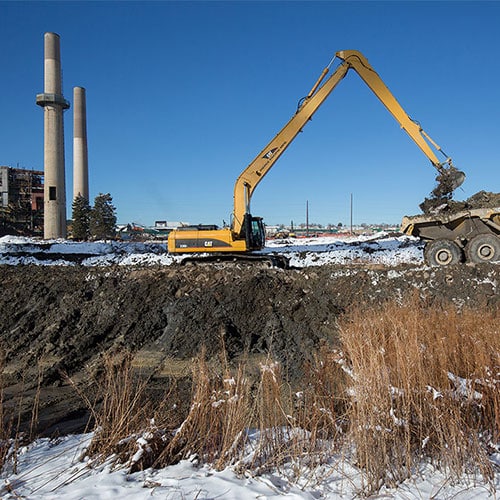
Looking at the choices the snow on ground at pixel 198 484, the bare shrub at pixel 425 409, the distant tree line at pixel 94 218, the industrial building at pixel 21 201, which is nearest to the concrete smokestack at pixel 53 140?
the distant tree line at pixel 94 218

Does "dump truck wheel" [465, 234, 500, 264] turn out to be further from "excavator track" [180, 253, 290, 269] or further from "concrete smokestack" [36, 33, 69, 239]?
"concrete smokestack" [36, 33, 69, 239]

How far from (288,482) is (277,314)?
5892 millimetres

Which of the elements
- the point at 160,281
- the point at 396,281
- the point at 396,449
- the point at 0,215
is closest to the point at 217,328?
the point at 160,281

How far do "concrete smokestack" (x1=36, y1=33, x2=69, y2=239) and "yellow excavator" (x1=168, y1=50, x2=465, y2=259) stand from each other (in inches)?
1284

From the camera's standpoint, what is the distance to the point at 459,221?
40.7ft

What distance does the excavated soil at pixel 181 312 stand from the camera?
8102mm

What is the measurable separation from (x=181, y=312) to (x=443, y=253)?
25.5 ft

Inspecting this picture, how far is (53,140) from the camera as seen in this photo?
41.0 metres

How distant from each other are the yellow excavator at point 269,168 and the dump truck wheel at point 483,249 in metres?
2.10

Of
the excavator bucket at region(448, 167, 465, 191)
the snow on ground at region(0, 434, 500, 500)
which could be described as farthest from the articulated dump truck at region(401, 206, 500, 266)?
the snow on ground at region(0, 434, 500, 500)

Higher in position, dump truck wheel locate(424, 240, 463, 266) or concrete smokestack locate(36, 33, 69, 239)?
concrete smokestack locate(36, 33, 69, 239)

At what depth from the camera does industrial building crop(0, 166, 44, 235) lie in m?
53.2

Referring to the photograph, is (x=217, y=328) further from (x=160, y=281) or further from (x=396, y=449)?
(x=396, y=449)

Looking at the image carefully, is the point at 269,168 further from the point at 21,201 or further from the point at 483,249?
the point at 21,201
